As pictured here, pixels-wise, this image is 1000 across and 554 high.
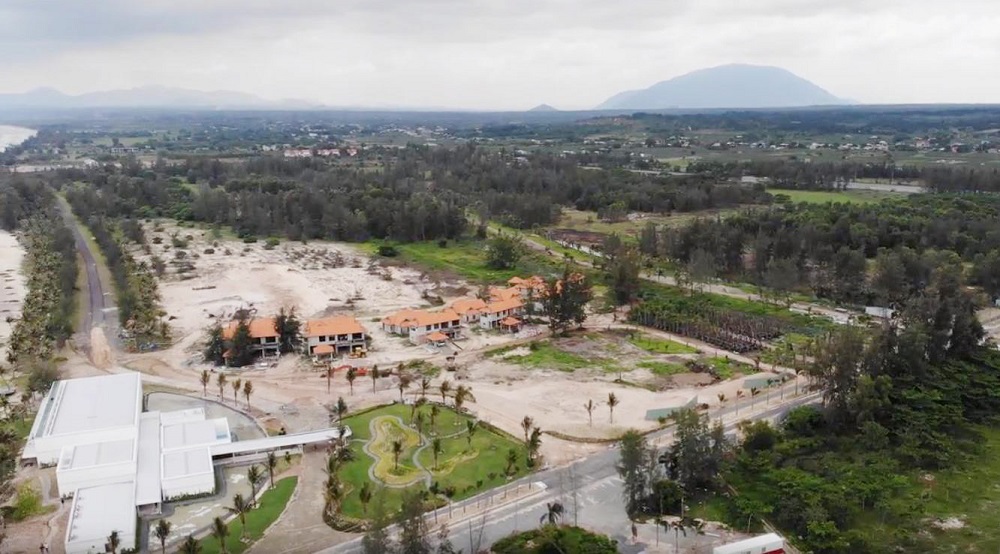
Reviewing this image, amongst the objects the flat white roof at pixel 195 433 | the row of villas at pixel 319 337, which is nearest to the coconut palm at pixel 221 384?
the flat white roof at pixel 195 433

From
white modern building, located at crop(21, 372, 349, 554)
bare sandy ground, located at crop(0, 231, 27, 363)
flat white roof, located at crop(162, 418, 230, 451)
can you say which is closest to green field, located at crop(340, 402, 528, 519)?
white modern building, located at crop(21, 372, 349, 554)

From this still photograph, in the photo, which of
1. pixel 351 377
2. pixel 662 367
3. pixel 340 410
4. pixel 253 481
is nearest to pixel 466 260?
pixel 662 367

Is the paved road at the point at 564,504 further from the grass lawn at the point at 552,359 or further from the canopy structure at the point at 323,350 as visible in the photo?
the canopy structure at the point at 323,350

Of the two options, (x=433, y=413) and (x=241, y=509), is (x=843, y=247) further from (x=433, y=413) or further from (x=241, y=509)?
(x=241, y=509)

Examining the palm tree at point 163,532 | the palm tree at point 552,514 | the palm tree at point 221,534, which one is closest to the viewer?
the palm tree at point 221,534

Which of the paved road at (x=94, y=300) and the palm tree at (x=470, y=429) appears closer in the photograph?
the palm tree at (x=470, y=429)

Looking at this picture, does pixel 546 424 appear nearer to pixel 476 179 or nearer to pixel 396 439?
pixel 396 439

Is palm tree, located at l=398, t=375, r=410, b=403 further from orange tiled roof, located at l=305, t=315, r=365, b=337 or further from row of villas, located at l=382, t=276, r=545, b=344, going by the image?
row of villas, located at l=382, t=276, r=545, b=344
